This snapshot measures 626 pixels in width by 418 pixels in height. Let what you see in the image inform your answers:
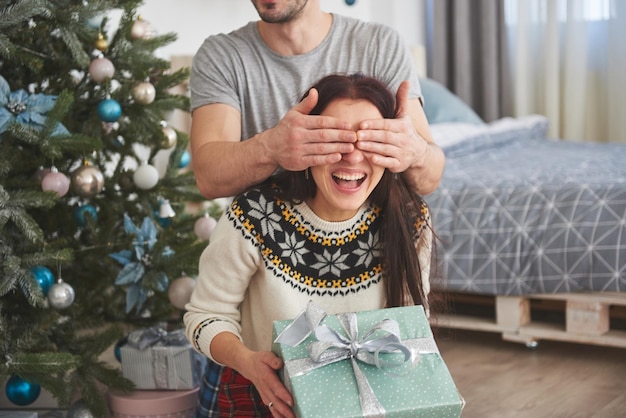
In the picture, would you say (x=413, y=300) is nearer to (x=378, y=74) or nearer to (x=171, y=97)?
(x=378, y=74)

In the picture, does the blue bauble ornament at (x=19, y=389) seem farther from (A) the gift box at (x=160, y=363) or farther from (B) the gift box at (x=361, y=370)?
(B) the gift box at (x=361, y=370)

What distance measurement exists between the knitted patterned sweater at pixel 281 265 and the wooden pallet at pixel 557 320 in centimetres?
95

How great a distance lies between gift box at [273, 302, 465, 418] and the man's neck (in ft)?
2.36

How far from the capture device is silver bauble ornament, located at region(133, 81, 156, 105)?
2.20 metres

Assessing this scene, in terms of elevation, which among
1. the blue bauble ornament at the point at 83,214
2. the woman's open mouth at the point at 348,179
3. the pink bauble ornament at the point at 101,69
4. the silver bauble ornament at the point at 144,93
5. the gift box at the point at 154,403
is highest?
the pink bauble ornament at the point at 101,69

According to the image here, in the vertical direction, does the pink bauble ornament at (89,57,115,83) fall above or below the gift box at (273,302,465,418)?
above

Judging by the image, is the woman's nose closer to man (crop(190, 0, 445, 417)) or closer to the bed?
man (crop(190, 0, 445, 417))

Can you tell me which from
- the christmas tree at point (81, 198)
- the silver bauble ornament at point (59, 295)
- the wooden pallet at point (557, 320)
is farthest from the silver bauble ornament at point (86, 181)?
the wooden pallet at point (557, 320)

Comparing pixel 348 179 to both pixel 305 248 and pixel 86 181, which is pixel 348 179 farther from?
pixel 86 181

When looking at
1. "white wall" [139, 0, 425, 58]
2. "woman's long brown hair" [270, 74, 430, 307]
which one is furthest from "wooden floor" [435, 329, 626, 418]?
"white wall" [139, 0, 425, 58]

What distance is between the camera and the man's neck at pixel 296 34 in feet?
5.98

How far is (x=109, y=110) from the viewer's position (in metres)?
2.13

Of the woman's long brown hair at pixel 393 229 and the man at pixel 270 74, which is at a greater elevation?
the man at pixel 270 74

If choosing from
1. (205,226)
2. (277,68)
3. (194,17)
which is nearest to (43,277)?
(205,226)
